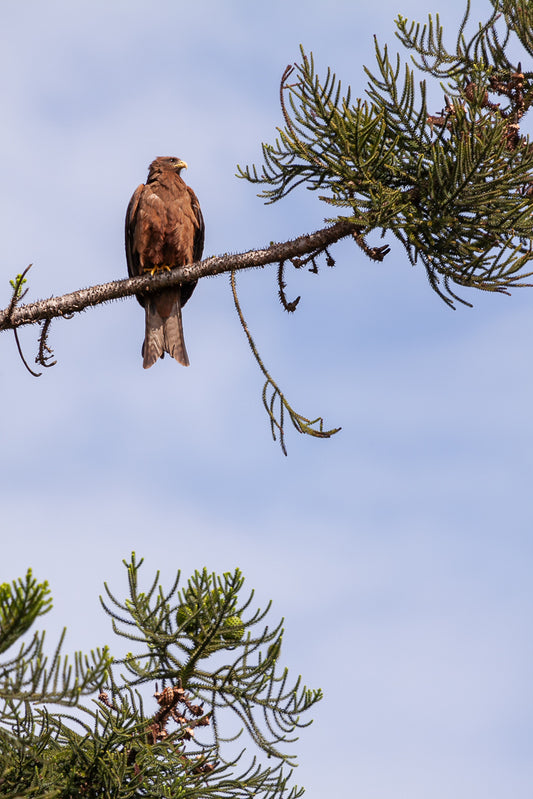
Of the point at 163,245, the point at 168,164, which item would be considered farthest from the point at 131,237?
the point at 168,164

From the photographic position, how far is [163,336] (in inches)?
276

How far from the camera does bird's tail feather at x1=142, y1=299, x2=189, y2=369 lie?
6961 mm

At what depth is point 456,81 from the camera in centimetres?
602

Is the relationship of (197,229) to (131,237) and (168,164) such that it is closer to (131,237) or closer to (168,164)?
(131,237)

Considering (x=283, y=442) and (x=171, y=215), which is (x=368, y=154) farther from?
(x=171, y=215)

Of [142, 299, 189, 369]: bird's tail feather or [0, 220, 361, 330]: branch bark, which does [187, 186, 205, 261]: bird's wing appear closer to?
[142, 299, 189, 369]: bird's tail feather

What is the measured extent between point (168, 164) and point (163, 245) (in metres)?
1.36

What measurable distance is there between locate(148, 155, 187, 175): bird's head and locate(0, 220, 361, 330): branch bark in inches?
106

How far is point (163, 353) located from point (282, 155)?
2345mm

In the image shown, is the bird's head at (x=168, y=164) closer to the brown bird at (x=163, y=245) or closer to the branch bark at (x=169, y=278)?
the brown bird at (x=163, y=245)

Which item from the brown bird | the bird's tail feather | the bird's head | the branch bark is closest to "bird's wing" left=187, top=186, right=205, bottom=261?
the brown bird

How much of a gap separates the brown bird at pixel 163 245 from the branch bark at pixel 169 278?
112 cm

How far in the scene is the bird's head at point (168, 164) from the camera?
809cm

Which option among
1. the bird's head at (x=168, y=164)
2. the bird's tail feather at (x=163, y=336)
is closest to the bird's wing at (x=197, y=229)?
the bird's head at (x=168, y=164)
